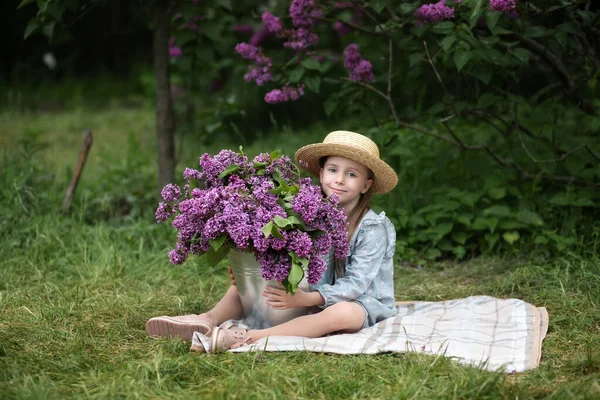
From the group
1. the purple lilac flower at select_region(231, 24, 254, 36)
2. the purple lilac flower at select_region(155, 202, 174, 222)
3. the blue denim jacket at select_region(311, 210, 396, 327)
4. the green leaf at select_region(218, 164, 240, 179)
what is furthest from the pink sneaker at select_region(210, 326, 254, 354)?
the purple lilac flower at select_region(231, 24, 254, 36)

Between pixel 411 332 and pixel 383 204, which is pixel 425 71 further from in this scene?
pixel 411 332

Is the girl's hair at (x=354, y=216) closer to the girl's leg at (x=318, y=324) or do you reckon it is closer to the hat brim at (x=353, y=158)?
the hat brim at (x=353, y=158)

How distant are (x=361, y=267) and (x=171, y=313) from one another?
0.96 metres

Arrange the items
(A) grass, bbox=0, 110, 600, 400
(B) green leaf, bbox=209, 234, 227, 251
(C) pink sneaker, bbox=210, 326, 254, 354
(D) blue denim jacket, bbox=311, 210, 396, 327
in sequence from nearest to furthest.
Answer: (A) grass, bbox=0, 110, 600, 400, (B) green leaf, bbox=209, 234, 227, 251, (C) pink sneaker, bbox=210, 326, 254, 354, (D) blue denim jacket, bbox=311, 210, 396, 327

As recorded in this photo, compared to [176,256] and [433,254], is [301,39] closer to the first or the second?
[433,254]

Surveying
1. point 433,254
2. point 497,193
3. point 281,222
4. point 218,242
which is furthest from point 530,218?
point 218,242

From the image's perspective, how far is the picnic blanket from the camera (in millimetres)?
2768

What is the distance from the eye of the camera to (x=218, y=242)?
2.69 meters

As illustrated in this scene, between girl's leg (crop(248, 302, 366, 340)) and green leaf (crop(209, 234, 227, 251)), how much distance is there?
1.48 feet

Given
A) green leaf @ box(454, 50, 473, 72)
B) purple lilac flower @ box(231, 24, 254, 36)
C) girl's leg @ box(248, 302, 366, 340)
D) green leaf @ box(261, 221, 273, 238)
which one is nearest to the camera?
green leaf @ box(261, 221, 273, 238)

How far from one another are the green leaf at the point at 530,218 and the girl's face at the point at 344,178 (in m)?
1.32

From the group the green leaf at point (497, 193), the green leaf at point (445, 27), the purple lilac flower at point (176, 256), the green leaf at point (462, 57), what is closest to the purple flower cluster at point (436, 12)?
the green leaf at point (445, 27)

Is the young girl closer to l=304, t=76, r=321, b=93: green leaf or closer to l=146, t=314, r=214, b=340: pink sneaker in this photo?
l=146, t=314, r=214, b=340: pink sneaker

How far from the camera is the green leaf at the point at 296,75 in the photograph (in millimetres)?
3971
